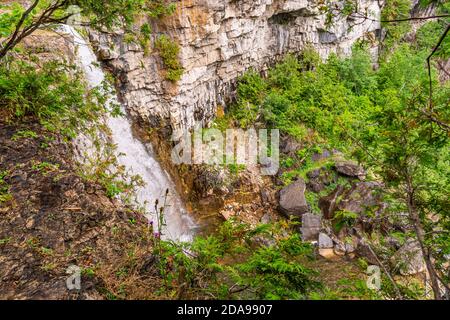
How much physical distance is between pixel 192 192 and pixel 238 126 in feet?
11.2

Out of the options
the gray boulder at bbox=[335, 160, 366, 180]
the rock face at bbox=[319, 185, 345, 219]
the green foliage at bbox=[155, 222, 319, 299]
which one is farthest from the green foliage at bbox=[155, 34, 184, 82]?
the green foliage at bbox=[155, 222, 319, 299]

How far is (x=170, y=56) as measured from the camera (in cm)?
995

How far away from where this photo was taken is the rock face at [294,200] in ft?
34.9

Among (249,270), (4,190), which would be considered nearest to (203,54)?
(4,190)

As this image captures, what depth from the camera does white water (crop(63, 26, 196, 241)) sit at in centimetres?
884

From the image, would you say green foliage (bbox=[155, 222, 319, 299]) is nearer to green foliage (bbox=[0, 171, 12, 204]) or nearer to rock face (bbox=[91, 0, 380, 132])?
green foliage (bbox=[0, 171, 12, 204])

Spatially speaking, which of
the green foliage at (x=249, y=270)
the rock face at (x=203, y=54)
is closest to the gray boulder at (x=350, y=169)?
the rock face at (x=203, y=54)

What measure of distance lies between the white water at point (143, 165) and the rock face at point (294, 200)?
123 inches

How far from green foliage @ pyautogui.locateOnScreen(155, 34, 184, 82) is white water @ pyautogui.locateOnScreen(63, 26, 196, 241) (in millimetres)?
1873

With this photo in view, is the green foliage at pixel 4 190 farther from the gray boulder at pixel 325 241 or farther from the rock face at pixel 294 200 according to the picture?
the gray boulder at pixel 325 241

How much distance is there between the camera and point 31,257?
3.99 m

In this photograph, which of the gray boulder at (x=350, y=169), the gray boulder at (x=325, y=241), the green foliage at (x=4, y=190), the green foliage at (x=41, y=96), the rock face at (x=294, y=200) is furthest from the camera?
the gray boulder at (x=350, y=169)
